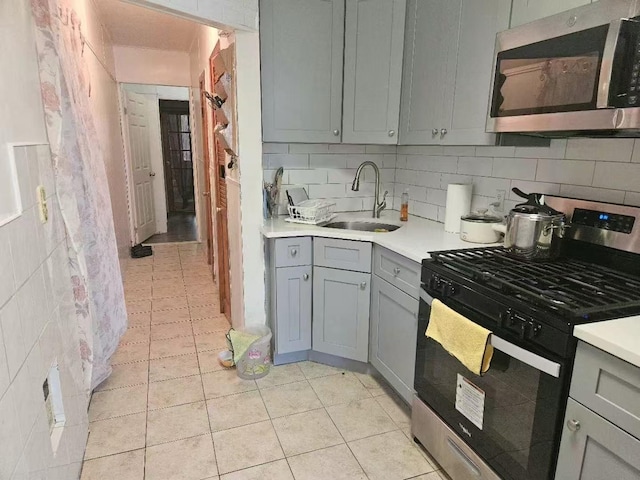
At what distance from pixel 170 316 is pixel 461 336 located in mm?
2626

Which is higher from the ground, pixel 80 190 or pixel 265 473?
pixel 80 190

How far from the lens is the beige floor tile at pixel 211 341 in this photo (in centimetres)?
294

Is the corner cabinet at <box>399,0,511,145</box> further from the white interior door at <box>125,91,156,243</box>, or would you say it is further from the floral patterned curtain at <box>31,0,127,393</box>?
the white interior door at <box>125,91,156,243</box>

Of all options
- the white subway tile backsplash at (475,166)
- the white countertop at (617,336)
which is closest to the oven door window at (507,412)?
the white countertop at (617,336)

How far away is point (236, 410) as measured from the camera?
2238mm

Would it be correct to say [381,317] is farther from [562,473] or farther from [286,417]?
[562,473]

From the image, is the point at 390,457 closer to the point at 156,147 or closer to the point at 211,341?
the point at 211,341

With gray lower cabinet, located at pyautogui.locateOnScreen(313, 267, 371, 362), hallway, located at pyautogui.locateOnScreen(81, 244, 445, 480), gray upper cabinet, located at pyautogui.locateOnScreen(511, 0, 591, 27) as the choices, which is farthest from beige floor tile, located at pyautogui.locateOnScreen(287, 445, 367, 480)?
gray upper cabinet, located at pyautogui.locateOnScreen(511, 0, 591, 27)

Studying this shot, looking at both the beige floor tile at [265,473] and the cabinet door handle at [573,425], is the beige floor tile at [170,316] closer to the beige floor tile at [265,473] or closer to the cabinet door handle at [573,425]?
the beige floor tile at [265,473]

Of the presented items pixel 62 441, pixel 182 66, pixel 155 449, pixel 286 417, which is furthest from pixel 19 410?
pixel 182 66

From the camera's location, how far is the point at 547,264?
171 centimetres

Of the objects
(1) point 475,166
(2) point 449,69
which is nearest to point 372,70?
(2) point 449,69

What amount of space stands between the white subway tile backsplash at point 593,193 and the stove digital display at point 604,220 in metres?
0.10

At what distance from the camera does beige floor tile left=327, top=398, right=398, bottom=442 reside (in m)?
2.08
